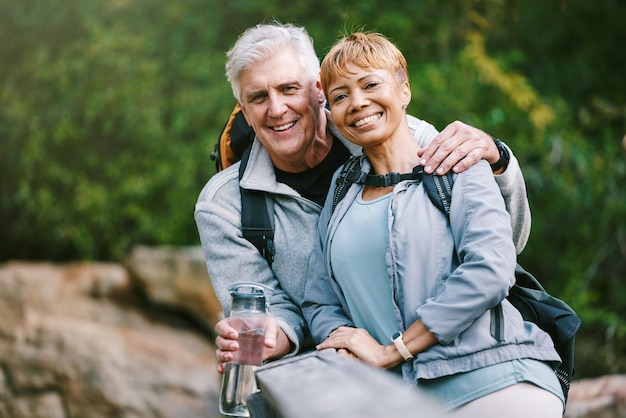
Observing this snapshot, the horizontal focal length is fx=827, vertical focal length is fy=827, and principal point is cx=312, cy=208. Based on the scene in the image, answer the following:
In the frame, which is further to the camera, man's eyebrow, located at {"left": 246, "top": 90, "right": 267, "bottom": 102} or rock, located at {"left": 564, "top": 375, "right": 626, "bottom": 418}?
rock, located at {"left": 564, "top": 375, "right": 626, "bottom": 418}

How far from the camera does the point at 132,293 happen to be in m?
6.33

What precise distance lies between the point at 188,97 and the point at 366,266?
5.36 metres

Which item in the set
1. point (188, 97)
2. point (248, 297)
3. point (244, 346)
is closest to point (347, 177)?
point (248, 297)

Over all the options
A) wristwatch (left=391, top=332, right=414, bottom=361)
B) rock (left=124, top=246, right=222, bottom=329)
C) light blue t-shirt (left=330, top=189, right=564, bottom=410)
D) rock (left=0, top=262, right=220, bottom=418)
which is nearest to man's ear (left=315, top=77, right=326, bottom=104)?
light blue t-shirt (left=330, top=189, right=564, bottom=410)

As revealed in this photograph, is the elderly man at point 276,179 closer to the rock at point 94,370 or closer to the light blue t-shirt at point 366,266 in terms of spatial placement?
the light blue t-shirt at point 366,266

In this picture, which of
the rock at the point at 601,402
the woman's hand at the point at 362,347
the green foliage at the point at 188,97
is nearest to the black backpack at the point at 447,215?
the woman's hand at the point at 362,347

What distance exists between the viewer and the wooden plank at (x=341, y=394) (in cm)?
103

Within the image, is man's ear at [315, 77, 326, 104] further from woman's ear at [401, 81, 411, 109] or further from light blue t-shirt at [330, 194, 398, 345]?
light blue t-shirt at [330, 194, 398, 345]

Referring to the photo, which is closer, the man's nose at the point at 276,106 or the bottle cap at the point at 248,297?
the bottle cap at the point at 248,297

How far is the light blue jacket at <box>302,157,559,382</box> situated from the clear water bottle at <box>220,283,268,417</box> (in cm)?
41

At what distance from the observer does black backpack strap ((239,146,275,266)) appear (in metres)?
2.43

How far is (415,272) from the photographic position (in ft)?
6.25

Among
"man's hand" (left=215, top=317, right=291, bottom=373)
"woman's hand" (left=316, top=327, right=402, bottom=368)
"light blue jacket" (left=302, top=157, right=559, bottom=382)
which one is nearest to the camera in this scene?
"light blue jacket" (left=302, top=157, right=559, bottom=382)

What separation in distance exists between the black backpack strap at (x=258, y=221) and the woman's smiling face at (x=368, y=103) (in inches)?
18.0
